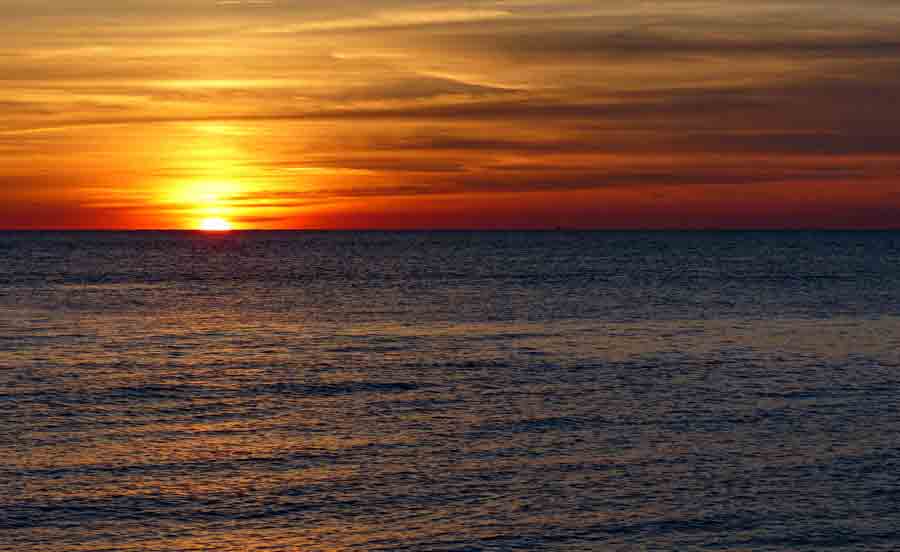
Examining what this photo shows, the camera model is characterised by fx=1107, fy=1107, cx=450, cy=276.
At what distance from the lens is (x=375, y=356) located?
53.0 metres

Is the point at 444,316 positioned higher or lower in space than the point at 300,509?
lower

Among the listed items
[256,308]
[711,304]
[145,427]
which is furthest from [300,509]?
[711,304]

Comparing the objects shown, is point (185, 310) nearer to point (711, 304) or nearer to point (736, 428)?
point (711, 304)

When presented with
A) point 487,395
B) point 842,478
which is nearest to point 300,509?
point 842,478

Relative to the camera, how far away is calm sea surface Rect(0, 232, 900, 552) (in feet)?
79.9

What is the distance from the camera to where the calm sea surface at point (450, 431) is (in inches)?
959

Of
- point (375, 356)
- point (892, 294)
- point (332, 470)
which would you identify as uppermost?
point (332, 470)

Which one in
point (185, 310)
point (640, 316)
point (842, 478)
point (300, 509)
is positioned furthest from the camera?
point (185, 310)

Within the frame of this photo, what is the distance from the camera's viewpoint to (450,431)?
3428 centimetres

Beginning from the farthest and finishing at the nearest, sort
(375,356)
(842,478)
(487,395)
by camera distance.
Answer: (375,356) → (487,395) → (842,478)

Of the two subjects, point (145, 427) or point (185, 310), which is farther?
point (185, 310)

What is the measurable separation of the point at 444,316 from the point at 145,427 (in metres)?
41.9

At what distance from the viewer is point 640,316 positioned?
74938 mm

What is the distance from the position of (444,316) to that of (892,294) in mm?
44598
